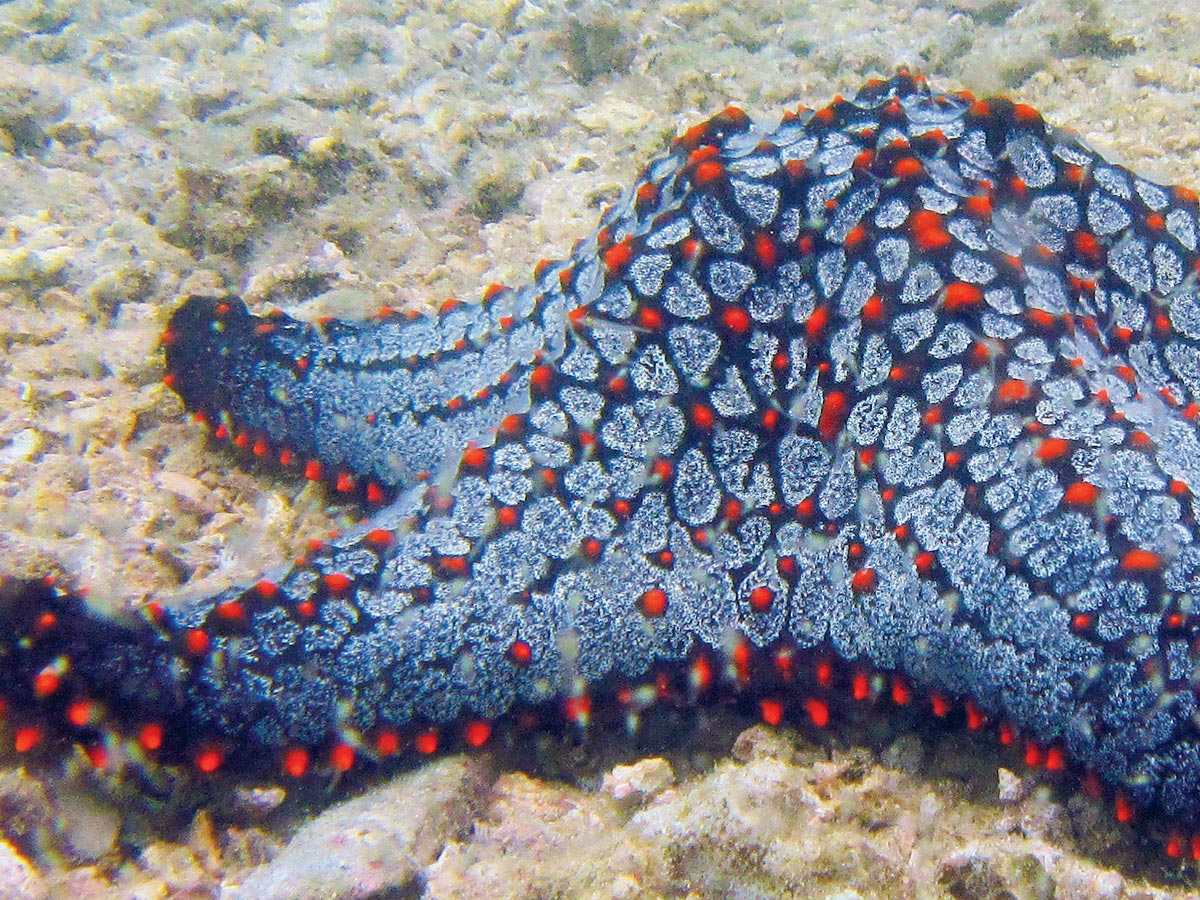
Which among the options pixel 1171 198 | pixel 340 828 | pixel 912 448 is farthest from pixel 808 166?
pixel 340 828

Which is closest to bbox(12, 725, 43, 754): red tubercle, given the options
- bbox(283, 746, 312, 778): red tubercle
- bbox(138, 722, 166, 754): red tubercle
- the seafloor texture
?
the seafloor texture

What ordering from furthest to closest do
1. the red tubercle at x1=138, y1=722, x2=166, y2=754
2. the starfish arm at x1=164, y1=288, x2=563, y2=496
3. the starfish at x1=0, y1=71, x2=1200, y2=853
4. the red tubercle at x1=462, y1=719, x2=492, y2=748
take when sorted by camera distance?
the starfish arm at x1=164, y1=288, x2=563, y2=496 → the red tubercle at x1=462, y1=719, x2=492, y2=748 → the red tubercle at x1=138, y1=722, x2=166, y2=754 → the starfish at x1=0, y1=71, x2=1200, y2=853

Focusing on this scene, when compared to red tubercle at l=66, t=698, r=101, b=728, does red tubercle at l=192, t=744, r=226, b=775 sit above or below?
below

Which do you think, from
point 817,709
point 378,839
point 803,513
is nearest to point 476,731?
point 378,839

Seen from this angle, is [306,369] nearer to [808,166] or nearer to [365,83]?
[808,166]

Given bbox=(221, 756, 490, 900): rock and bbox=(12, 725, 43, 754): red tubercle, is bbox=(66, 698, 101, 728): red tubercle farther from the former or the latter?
bbox=(221, 756, 490, 900): rock

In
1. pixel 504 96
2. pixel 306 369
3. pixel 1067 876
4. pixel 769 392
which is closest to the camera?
pixel 1067 876

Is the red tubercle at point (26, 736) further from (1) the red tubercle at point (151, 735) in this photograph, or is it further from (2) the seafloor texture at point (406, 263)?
(1) the red tubercle at point (151, 735)

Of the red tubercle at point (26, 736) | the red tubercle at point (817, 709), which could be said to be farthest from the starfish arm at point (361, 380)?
the red tubercle at point (817, 709)
